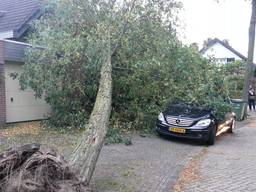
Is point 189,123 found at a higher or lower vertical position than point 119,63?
lower

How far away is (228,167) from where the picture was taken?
841 cm

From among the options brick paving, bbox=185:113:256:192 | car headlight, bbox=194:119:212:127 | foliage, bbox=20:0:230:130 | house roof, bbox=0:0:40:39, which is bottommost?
brick paving, bbox=185:113:256:192

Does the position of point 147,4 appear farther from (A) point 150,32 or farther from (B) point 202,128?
(B) point 202,128

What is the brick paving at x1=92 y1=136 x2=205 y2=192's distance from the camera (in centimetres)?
647

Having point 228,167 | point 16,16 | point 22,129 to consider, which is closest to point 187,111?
point 228,167

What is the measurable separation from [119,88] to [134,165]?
5463mm

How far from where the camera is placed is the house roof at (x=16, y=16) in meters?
16.4

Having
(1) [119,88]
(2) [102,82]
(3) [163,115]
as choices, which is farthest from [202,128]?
(2) [102,82]

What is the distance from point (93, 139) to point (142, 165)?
1962 mm

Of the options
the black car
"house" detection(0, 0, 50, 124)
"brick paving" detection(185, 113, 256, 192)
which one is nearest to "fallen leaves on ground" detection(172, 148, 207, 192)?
"brick paving" detection(185, 113, 256, 192)

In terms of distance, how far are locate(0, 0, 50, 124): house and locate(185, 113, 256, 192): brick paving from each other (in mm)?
7397

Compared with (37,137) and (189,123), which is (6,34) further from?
(189,123)

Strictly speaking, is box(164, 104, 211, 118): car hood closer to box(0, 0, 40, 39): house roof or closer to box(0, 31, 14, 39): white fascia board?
box(0, 0, 40, 39): house roof

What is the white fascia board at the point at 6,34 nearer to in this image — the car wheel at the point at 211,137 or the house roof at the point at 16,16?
the house roof at the point at 16,16
